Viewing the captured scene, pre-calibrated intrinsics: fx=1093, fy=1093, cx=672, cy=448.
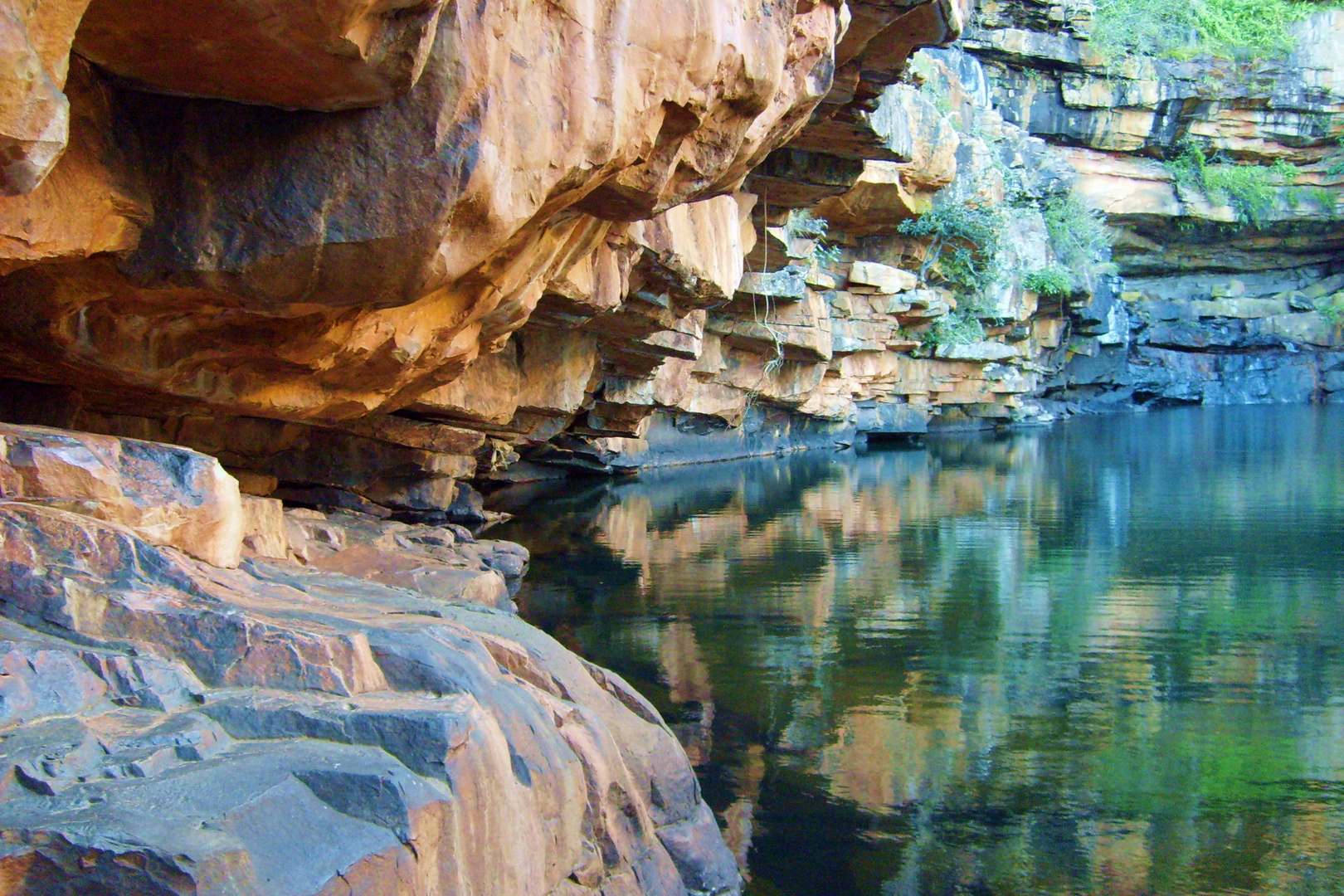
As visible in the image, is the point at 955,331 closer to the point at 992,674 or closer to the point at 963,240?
the point at 963,240

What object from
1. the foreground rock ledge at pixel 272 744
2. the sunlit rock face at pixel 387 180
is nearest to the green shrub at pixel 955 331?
the sunlit rock face at pixel 387 180

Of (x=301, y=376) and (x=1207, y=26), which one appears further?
(x=1207, y=26)

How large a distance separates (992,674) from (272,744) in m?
5.54

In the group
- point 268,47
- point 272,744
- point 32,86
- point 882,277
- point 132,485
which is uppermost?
point 882,277

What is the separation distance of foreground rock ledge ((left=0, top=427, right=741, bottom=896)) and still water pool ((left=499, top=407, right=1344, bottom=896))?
1127 mm

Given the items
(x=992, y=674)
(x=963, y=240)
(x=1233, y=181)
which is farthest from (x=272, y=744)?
(x=1233, y=181)

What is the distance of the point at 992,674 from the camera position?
288 inches

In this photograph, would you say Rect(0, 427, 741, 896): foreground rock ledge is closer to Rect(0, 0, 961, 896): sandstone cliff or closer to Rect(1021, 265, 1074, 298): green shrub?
Rect(0, 0, 961, 896): sandstone cliff

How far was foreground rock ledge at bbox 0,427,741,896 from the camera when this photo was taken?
2.39 meters

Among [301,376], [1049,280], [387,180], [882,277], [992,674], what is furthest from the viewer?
[1049,280]

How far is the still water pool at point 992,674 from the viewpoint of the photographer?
4898 mm

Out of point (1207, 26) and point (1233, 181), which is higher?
point (1207, 26)

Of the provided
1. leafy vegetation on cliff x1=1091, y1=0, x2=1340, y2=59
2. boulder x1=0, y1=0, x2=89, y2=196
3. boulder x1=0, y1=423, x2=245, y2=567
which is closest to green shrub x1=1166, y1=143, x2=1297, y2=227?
leafy vegetation on cliff x1=1091, y1=0, x2=1340, y2=59

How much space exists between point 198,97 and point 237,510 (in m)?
1.58
